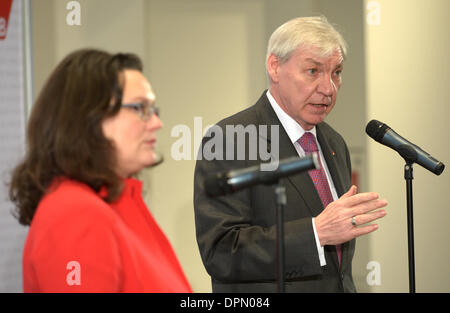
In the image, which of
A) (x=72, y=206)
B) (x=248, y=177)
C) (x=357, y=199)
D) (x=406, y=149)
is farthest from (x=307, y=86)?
(x=72, y=206)

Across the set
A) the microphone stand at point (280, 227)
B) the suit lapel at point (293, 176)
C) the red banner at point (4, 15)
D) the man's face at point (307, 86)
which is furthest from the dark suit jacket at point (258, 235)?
the red banner at point (4, 15)

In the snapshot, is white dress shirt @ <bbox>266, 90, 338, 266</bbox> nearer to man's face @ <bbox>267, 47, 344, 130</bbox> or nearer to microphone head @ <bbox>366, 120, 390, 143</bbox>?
man's face @ <bbox>267, 47, 344, 130</bbox>

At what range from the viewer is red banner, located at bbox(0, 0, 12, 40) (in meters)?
3.17

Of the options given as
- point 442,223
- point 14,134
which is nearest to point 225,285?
point 14,134

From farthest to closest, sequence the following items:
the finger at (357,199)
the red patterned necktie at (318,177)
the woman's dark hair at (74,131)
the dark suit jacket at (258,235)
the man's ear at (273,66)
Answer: the man's ear at (273,66)
the red patterned necktie at (318,177)
the dark suit jacket at (258,235)
the finger at (357,199)
the woman's dark hair at (74,131)

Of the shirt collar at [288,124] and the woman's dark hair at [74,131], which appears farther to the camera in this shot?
the shirt collar at [288,124]

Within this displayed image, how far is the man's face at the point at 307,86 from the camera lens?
229 cm

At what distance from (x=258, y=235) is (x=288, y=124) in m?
0.49

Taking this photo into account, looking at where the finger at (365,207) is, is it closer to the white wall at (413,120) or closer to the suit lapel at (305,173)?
the suit lapel at (305,173)

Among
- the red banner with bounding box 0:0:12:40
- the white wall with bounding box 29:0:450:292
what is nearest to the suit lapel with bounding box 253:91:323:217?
the white wall with bounding box 29:0:450:292

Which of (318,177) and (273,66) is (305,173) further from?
(273,66)

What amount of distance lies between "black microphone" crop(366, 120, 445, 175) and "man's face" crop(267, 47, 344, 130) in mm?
227

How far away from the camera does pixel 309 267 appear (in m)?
2.03

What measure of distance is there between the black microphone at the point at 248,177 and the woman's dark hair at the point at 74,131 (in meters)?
0.23
